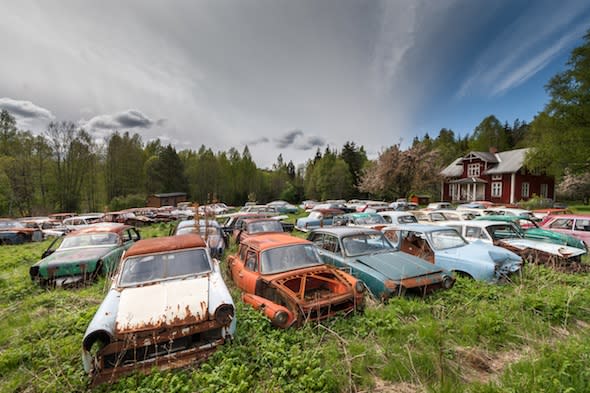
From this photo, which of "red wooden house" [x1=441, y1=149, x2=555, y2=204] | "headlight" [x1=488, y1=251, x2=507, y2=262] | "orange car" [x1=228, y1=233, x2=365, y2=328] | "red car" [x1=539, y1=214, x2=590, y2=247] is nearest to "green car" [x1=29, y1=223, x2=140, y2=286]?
"orange car" [x1=228, y1=233, x2=365, y2=328]

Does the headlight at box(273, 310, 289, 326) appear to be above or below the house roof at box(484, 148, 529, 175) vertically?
below

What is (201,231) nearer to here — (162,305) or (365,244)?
(365,244)

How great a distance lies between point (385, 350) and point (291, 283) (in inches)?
80.4

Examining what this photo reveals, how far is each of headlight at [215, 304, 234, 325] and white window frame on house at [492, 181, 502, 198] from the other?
134ft

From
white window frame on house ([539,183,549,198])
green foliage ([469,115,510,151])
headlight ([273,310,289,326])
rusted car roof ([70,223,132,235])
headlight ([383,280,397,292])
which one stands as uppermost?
green foliage ([469,115,510,151])

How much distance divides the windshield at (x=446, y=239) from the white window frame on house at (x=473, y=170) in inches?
1440

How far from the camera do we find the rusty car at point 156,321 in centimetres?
317

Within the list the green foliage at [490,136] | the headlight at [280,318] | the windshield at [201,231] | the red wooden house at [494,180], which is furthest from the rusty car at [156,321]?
the green foliage at [490,136]

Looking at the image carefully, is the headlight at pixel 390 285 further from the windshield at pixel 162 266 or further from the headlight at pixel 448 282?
the windshield at pixel 162 266

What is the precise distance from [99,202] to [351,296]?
4567 cm

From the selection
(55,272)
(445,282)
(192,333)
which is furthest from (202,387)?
(55,272)

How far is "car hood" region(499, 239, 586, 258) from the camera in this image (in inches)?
260

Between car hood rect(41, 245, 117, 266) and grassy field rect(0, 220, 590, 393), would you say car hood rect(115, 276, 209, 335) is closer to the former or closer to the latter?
grassy field rect(0, 220, 590, 393)

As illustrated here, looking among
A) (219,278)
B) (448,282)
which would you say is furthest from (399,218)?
(219,278)
